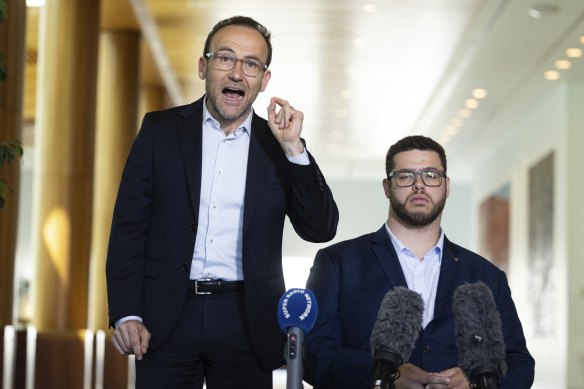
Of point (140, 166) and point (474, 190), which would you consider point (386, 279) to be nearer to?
point (140, 166)

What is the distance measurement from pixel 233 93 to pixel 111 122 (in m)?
12.1

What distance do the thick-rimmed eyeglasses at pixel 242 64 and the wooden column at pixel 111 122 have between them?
11671 mm

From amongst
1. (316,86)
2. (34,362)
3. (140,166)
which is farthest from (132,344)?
(316,86)

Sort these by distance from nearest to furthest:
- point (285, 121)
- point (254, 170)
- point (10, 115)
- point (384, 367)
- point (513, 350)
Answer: point (384, 367)
point (285, 121)
point (254, 170)
point (513, 350)
point (10, 115)

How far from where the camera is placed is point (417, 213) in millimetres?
3283

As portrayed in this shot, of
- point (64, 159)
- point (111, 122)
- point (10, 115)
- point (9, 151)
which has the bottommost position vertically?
point (9, 151)

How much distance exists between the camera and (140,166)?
9.96 ft

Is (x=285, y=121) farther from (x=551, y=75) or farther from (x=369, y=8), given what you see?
(x=551, y=75)

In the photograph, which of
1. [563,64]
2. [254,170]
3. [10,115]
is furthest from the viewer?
[563,64]

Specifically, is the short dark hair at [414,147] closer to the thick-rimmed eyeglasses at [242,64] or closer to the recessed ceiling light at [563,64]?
the thick-rimmed eyeglasses at [242,64]

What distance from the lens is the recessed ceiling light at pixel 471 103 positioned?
18.0 m

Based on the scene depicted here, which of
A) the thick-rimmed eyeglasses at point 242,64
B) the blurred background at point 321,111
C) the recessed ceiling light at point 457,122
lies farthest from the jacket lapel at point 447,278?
the recessed ceiling light at point 457,122

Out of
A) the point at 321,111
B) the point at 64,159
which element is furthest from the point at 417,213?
the point at 321,111

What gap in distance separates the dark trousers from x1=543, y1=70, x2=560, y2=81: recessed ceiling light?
13098 millimetres
